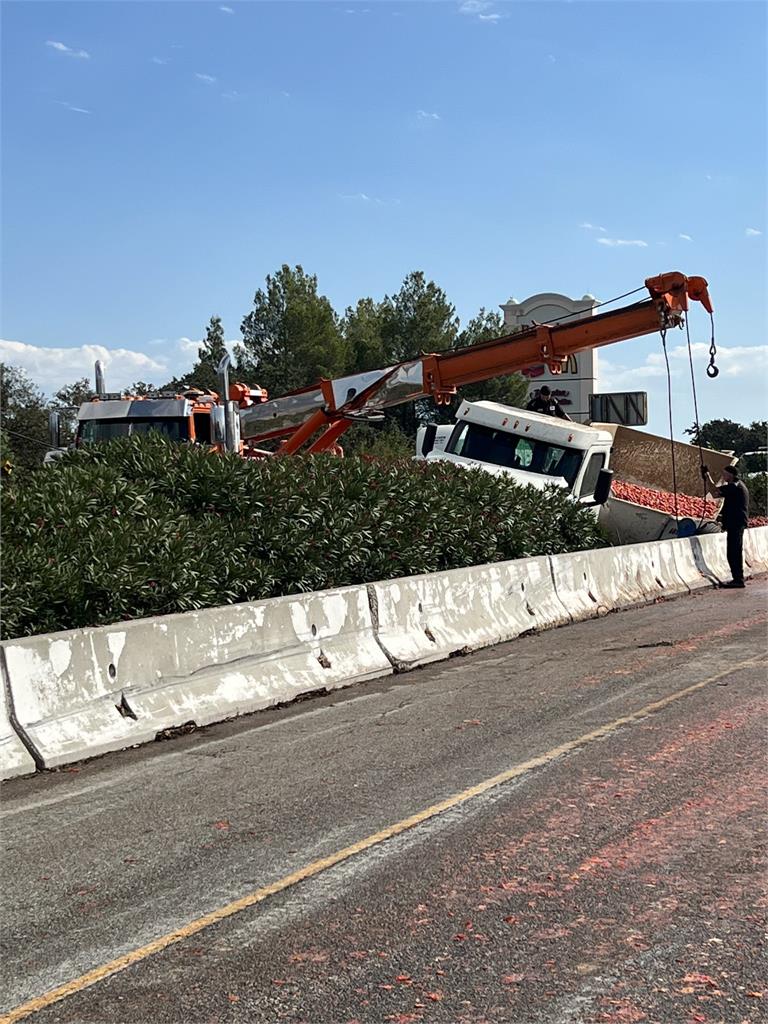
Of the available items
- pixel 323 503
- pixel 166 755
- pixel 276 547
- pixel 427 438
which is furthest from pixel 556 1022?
pixel 427 438

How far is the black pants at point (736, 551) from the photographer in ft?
65.1

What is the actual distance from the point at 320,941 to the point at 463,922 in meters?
0.56

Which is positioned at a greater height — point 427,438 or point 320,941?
point 427,438

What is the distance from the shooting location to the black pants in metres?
19.8

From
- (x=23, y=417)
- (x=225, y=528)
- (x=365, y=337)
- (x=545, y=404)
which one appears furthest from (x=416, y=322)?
Answer: (x=225, y=528)

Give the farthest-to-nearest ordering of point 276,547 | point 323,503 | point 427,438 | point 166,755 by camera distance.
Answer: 1. point 427,438
2. point 323,503
3. point 276,547
4. point 166,755

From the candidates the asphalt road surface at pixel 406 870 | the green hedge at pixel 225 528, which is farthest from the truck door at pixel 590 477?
the asphalt road surface at pixel 406 870

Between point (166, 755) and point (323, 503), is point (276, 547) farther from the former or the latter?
point (166, 755)

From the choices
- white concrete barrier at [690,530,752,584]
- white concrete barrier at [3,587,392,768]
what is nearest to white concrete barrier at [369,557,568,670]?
white concrete barrier at [3,587,392,768]

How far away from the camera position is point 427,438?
24.1 metres

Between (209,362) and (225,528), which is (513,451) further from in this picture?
(209,362)

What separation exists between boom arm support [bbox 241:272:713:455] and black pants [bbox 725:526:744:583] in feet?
11.6

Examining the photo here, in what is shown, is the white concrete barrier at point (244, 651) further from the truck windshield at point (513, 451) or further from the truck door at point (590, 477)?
the truck windshield at point (513, 451)

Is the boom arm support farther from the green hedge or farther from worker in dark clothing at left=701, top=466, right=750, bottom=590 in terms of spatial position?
Result: the green hedge
